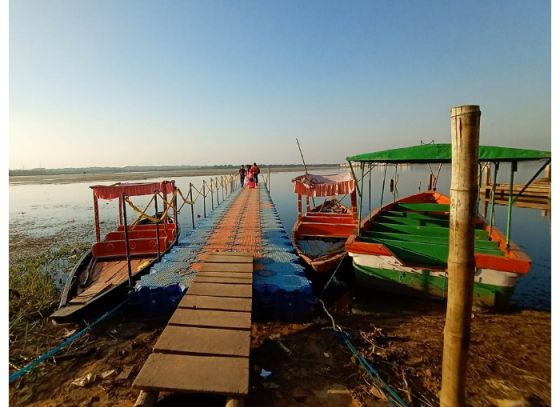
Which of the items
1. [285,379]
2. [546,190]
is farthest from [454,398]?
[546,190]

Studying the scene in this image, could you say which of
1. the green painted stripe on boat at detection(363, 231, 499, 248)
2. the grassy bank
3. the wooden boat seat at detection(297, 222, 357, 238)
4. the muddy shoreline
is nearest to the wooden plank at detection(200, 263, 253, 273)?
the muddy shoreline

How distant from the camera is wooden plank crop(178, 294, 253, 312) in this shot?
177 inches

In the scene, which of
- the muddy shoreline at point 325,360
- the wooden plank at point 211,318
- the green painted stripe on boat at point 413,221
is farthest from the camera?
the green painted stripe on boat at point 413,221

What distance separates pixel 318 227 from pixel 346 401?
818 cm

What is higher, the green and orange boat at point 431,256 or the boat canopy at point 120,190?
the boat canopy at point 120,190

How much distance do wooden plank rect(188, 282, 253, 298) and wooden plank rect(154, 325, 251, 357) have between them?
40.3 inches

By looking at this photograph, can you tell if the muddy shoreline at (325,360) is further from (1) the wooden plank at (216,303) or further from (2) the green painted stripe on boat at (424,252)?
(2) the green painted stripe on boat at (424,252)

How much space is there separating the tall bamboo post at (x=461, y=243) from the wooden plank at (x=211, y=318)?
257cm

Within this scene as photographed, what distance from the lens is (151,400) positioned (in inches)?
114

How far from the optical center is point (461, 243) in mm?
2502

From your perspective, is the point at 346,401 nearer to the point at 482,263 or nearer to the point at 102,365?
the point at 102,365

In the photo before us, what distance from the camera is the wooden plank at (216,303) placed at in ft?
14.7

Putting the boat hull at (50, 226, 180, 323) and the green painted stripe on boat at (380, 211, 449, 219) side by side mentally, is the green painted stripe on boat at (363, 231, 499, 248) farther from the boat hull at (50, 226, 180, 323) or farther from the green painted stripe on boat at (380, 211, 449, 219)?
the boat hull at (50, 226, 180, 323)

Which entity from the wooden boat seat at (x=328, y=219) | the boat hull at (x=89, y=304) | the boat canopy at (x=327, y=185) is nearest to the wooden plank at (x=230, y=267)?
the boat hull at (x=89, y=304)
